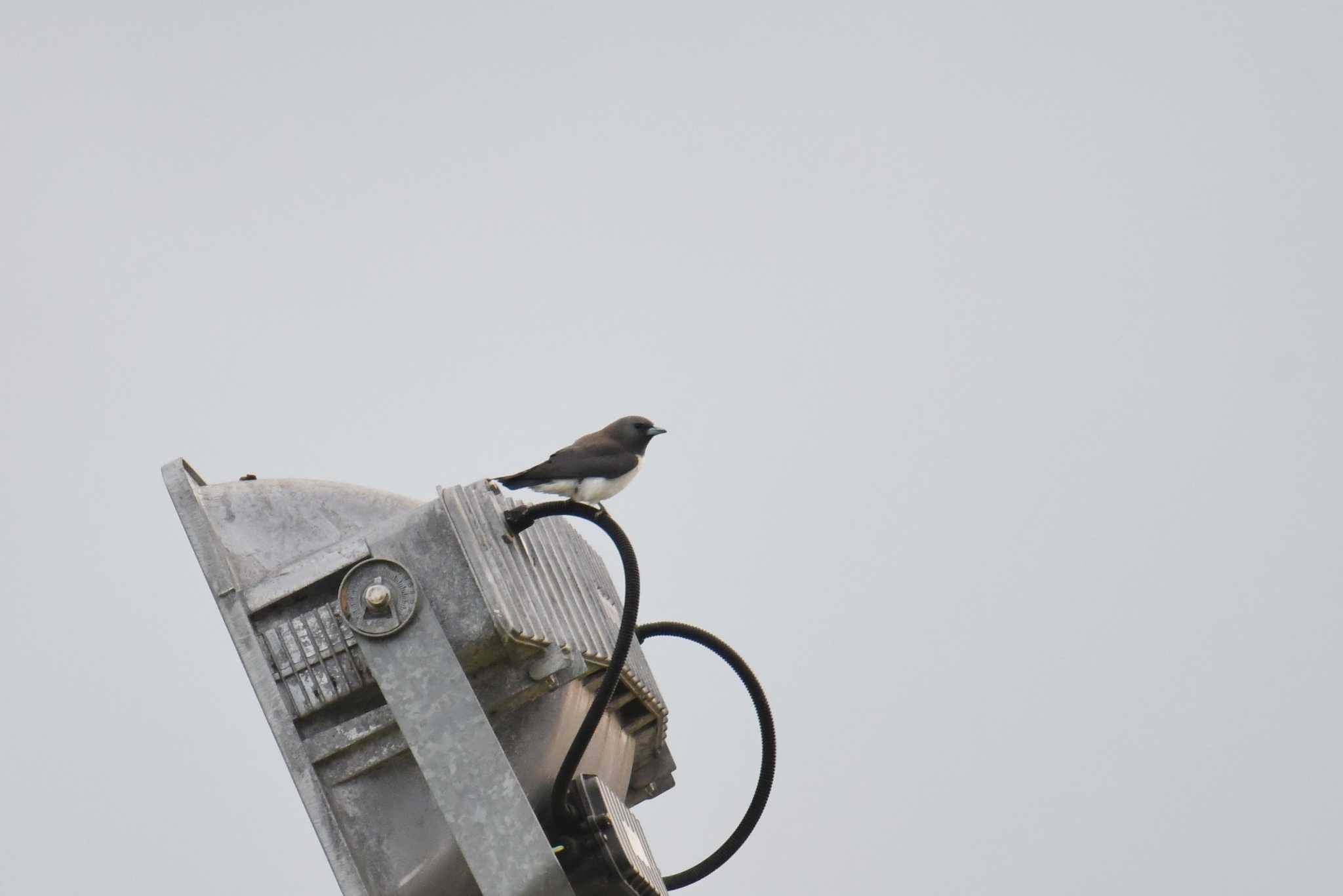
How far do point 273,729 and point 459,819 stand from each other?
2.98ft

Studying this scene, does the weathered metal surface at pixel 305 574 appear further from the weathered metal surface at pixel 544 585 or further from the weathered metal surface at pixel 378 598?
the weathered metal surface at pixel 544 585

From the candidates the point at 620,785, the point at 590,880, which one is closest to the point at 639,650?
the point at 620,785

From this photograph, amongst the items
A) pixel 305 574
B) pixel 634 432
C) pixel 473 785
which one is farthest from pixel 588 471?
pixel 473 785

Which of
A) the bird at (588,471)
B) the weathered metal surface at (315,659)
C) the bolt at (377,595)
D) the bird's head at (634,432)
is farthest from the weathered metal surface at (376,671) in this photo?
the bird's head at (634,432)

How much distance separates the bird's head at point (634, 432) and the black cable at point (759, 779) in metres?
1.38

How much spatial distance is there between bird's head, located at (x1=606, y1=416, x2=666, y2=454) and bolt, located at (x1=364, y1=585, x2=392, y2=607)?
2.94 metres

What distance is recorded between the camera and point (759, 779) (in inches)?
348

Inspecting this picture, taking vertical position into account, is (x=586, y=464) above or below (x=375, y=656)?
above

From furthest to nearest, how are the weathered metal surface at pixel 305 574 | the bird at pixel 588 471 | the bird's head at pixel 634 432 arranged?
the bird's head at pixel 634 432, the bird at pixel 588 471, the weathered metal surface at pixel 305 574

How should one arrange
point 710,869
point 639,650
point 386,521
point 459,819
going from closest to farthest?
point 459,819 < point 386,521 < point 710,869 < point 639,650

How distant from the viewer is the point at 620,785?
939cm

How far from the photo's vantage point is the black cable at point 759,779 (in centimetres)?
873

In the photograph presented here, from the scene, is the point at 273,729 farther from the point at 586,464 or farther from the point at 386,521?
the point at 586,464

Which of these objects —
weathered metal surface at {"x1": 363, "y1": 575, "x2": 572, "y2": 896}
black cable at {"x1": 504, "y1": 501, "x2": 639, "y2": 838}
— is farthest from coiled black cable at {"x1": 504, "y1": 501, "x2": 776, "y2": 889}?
weathered metal surface at {"x1": 363, "y1": 575, "x2": 572, "y2": 896}
